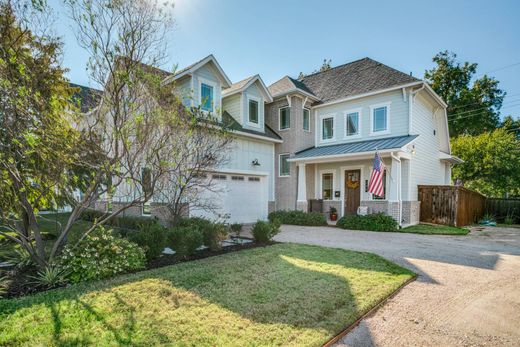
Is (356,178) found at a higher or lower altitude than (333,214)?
higher

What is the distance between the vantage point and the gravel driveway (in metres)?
3.14

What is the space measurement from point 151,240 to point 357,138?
11.7 metres

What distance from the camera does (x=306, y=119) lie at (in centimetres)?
1570

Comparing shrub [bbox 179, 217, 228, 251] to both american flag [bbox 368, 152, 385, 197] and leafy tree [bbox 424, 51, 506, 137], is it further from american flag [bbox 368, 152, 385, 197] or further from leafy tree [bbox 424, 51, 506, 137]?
leafy tree [bbox 424, 51, 506, 137]

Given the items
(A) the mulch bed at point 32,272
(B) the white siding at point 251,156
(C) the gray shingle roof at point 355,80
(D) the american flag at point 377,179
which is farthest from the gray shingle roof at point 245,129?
(A) the mulch bed at point 32,272

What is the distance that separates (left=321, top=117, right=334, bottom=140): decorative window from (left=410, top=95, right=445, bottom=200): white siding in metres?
4.03

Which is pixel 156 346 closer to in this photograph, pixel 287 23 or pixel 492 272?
pixel 492 272

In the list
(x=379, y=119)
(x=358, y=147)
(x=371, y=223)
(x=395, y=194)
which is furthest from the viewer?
(x=379, y=119)

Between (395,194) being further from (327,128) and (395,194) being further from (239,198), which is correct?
(239,198)

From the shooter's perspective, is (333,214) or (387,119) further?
(333,214)

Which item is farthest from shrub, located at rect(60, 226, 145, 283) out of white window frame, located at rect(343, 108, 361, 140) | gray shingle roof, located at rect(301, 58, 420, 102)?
gray shingle roof, located at rect(301, 58, 420, 102)

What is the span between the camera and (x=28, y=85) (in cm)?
472

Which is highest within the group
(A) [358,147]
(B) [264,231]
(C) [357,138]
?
(C) [357,138]

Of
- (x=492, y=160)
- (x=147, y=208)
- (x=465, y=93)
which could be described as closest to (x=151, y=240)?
(x=147, y=208)
